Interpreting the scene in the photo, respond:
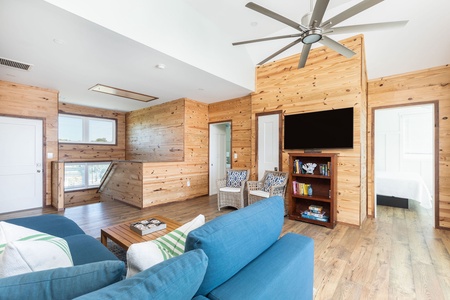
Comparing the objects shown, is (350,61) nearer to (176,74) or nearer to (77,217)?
(176,74)

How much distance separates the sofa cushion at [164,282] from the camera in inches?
22.9

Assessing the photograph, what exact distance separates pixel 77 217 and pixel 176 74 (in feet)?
10.6

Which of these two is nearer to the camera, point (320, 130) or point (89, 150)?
point (320, 130)

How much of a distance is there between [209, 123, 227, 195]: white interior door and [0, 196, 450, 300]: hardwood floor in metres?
1.62

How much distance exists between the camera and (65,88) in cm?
447

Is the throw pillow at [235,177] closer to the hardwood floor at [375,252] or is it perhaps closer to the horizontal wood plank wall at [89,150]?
the hardwood floor at [375,252]

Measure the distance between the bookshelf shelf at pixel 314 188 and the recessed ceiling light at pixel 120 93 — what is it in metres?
3.80

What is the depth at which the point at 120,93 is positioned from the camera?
15.8 feet

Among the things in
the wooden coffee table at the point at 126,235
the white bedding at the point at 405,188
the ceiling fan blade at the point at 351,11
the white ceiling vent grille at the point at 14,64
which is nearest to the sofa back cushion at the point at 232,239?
the wooden coffee table at the point at 126,235

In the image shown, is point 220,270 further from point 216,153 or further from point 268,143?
point 216,153

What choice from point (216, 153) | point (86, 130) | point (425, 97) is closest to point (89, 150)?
point (86, 130)

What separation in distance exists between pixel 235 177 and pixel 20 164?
438 centimetres

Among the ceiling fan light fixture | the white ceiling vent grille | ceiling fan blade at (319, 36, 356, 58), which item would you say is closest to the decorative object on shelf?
ceiling fan blade at (319, 36, 356, 58)

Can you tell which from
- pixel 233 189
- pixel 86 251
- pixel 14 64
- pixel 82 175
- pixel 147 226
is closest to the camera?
pixel 86 251
